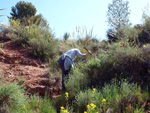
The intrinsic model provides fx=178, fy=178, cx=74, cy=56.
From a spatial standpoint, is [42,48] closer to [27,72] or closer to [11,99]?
[27,72]

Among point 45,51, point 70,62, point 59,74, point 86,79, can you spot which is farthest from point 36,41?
point 86,79

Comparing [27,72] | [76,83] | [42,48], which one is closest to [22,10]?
[42,48]

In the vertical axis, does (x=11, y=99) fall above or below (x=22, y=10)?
below

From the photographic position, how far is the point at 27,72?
7332 mm

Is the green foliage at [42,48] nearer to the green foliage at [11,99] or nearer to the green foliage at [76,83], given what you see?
the green foliage at [76,83]

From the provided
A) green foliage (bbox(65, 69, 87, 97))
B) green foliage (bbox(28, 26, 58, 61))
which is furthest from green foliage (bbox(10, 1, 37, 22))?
green foliage (bbox(65, 69, 87, 97))

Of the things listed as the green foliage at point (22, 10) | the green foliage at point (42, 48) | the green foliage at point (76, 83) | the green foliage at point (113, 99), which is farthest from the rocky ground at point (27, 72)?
the green foliage at point (22, 10)

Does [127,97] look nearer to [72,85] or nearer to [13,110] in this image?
[72,85]

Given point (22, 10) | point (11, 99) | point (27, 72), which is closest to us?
point (11, 99)

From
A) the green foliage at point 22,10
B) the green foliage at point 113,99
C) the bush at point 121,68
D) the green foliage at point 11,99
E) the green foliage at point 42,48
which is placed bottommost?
the green foliage at point 113,99

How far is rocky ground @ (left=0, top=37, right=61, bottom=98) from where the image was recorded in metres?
6.39

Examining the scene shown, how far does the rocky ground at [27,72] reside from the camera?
639 centimetres

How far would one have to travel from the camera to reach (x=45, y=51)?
30.7ft

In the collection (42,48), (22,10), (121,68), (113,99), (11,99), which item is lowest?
(113,99)
